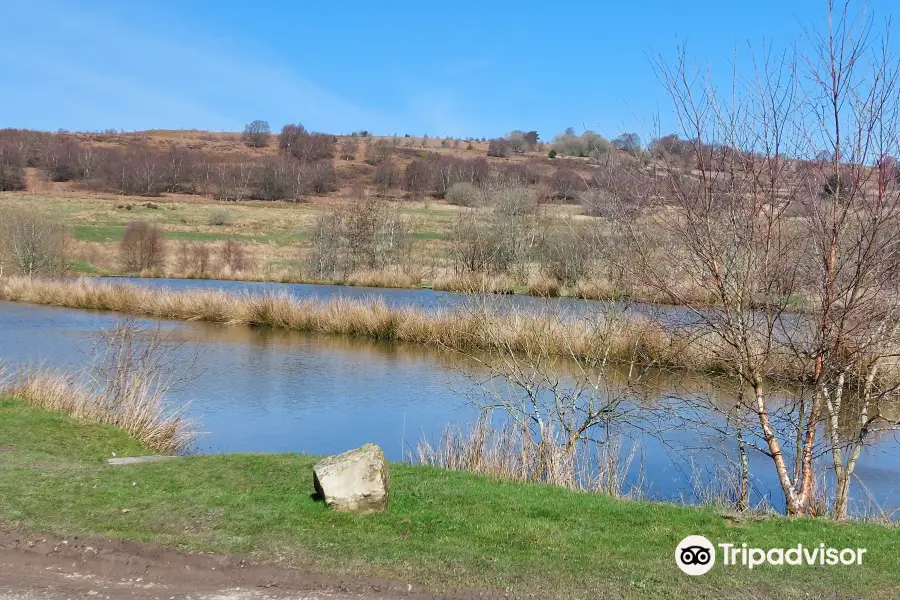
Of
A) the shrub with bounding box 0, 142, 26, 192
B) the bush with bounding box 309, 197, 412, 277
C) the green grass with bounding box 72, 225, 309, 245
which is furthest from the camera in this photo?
the shrub with bounding box 0, 142, 26, 192

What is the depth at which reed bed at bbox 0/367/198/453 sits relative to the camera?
37.1 ft

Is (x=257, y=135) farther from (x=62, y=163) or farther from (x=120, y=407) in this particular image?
(x=120, y=407)

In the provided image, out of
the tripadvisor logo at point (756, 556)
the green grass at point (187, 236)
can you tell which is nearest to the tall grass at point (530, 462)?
the tripadvisor logo at point (756, 556)

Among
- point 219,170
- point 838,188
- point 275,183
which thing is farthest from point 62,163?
point 838,188

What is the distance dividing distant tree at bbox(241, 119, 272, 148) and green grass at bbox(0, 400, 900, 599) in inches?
4953

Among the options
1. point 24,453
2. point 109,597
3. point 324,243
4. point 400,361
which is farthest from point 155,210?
point 109,597

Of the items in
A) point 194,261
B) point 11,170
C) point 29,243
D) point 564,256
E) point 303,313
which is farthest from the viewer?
point 11,170

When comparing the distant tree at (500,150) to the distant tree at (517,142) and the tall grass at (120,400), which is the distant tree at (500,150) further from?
the tall grass at (120,400)

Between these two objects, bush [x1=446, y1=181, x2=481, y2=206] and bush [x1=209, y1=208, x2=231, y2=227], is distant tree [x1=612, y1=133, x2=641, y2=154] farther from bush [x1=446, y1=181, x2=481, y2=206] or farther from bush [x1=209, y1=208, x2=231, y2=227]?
bush [x1=209, y1=208, x2=231, y2=227]

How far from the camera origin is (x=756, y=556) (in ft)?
19.5

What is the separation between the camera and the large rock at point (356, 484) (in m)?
6.63

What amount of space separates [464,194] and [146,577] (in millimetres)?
50954

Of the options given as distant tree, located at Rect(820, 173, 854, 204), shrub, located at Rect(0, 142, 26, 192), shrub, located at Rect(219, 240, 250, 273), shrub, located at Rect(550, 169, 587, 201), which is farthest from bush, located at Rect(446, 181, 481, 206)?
shrub, located at Rect(0, 142, 26, 192)

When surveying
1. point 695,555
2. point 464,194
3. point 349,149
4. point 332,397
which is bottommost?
point 332,397
